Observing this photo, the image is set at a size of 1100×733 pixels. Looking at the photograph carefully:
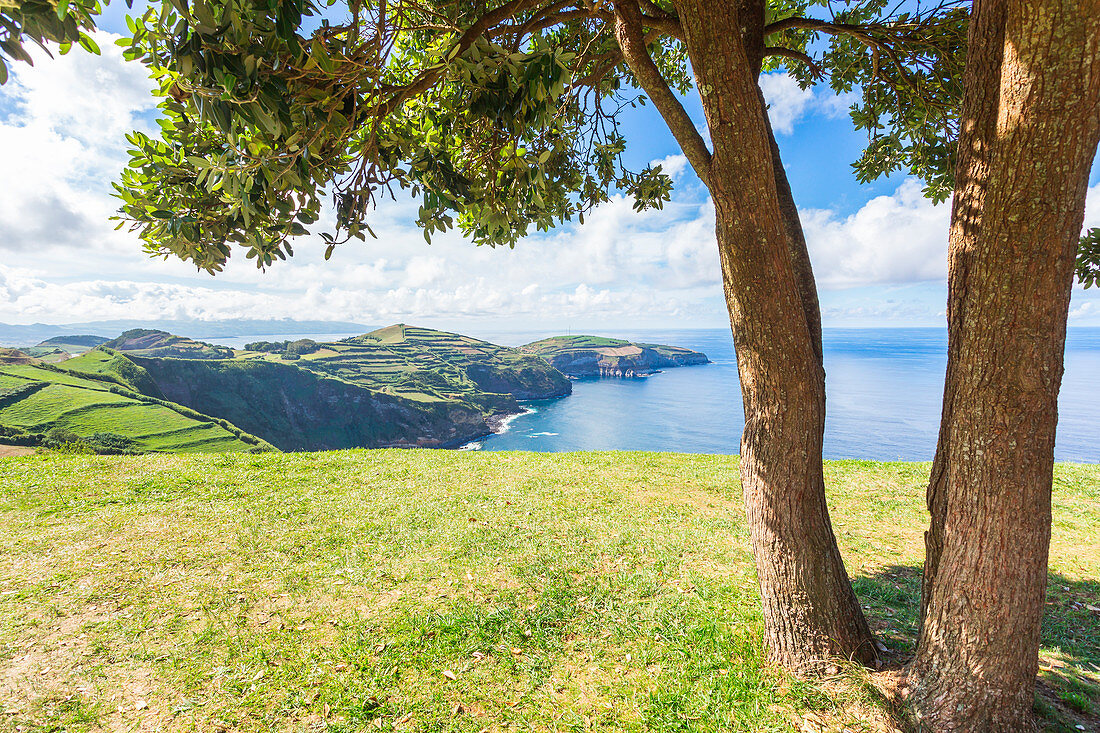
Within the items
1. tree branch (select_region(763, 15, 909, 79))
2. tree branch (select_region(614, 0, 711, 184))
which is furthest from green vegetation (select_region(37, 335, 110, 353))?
tree branch (select_region(763, 15, 909, 79))

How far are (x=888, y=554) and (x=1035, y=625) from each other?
11.2 feet

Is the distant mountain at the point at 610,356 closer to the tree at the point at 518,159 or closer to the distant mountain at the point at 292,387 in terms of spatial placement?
the distant mountain at the point at 292,387

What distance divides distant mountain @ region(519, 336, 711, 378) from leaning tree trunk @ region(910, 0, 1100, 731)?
114 meters

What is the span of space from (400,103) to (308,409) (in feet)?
261

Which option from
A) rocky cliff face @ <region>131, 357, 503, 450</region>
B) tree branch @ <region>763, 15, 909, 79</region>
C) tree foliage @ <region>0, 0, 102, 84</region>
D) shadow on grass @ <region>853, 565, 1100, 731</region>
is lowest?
rocky cliff face @ <region>131, 357, 503, 450</region>

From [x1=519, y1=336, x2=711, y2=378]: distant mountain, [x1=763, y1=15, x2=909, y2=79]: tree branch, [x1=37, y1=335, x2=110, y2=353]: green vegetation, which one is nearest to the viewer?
[x1=763, y1=15, x2=909, y2=79]: tree branch

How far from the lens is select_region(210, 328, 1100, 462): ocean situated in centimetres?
4538

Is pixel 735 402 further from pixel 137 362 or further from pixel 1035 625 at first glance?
pixel 137 362

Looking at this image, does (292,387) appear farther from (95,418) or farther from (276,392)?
(95,418)

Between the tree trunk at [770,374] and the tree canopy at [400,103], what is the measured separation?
31 cm

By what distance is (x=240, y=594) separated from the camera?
4.00m

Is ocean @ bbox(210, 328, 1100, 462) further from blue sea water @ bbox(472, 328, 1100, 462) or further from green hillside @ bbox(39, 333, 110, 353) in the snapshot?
green hillside @ bbox(39, 333, 110, 353)

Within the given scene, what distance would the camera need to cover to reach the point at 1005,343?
202 centimetres

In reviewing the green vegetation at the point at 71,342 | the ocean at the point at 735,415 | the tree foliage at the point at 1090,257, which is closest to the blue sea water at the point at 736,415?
the ocean at the point at 735,415
